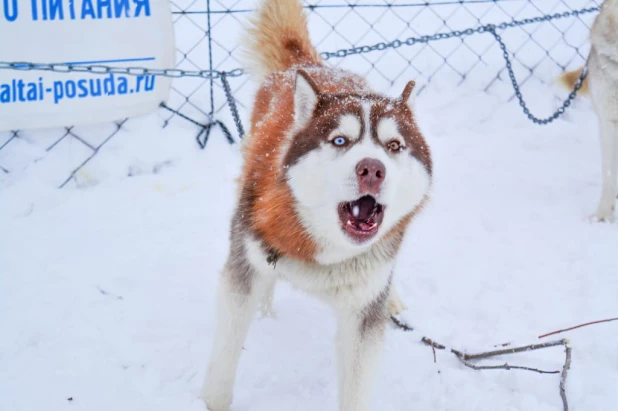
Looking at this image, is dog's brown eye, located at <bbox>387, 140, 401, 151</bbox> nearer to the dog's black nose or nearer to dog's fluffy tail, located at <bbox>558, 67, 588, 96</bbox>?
the dog's black nose

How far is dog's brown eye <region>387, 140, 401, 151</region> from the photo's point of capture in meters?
1.84

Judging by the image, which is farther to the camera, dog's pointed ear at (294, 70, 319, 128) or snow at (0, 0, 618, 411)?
snow at (0, 0, 618, 411)

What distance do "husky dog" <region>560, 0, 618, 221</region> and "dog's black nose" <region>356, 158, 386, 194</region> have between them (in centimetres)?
257

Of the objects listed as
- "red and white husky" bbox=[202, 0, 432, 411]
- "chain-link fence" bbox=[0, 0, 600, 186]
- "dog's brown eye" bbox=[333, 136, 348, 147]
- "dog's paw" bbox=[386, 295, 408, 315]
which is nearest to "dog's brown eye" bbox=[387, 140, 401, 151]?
"red and white husky" bbox=[202, 0, 432, 411]

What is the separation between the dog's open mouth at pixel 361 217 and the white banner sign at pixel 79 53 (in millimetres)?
2356

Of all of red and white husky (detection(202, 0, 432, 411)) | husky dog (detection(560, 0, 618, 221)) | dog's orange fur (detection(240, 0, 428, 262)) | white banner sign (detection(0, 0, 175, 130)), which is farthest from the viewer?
husky dog (detection(560, 0, 618, 221))

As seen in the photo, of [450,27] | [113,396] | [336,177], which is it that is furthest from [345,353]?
[450,27]

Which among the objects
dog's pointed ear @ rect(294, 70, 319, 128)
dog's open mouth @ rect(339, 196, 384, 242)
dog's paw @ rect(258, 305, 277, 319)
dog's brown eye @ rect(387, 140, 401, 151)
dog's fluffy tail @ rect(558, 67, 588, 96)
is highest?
dog's fluffy tail @ rect(558, 67, 588, 96)

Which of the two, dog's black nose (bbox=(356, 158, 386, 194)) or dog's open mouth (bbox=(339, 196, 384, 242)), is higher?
dog's black nose (bbox=(356, 158, 386, 194))

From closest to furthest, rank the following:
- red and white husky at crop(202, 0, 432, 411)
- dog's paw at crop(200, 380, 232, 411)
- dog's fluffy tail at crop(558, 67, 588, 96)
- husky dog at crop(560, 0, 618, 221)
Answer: red and white husky at crop(202, 0, 432, 411) < dog's paw at crop(200, 380, 232, 411) < husky dog at crop(560, 0, 618, 221) < dog's fluffy tail at crop(558, 67, 588, 96)

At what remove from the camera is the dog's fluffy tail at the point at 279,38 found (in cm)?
298

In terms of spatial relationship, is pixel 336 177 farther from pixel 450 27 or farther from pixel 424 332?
pixel 450 27

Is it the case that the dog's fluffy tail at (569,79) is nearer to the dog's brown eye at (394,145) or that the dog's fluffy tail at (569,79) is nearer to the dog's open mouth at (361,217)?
the dog's brown eye at (394,145)

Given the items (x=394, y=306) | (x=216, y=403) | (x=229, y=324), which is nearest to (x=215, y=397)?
(x=216, y=403)
